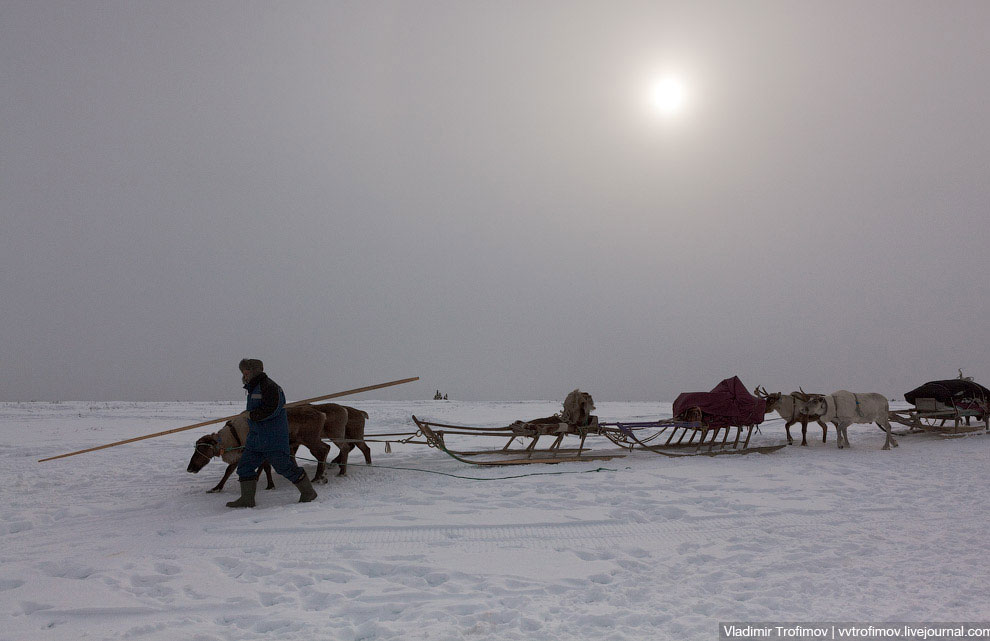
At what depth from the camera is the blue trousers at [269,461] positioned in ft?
20.7

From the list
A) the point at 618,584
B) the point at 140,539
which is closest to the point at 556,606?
the point at 618,584

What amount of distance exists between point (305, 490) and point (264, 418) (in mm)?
1021

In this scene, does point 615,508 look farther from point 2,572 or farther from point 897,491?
point 2,572

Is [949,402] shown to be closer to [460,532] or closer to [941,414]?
[941,414]

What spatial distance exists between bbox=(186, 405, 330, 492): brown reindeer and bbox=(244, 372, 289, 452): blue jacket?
0.77 metres

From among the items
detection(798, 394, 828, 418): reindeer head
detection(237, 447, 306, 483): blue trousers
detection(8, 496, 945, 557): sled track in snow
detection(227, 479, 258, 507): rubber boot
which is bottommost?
detection(8, 496, 945, 557): sled track in snow

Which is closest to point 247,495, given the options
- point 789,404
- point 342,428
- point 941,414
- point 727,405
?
point 342,428

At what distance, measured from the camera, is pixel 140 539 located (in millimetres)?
5039

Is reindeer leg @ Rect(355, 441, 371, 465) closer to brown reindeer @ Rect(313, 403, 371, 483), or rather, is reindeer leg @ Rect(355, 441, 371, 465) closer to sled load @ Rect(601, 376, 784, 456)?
brown reindeer @ Rect(313, 403, 371, 483)

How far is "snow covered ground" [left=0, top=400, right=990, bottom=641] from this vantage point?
133 inches

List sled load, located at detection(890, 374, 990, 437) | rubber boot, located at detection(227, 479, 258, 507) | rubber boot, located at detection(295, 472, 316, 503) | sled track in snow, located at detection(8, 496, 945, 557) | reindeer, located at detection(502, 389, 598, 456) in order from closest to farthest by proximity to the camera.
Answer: sled track in snow, located at detection(8, 496, 945, 557)
rubber boot, located at detection(227, 479, 258, 507)
rubber boot, located at detection(295, 472, 316, 503)
reindeer, located at detection(502, 389, 598, 456)
sled load, located at detection(890, 374, 990, 437)

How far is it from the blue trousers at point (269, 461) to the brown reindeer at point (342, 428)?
1.37m

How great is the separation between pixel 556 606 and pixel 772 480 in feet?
18.6

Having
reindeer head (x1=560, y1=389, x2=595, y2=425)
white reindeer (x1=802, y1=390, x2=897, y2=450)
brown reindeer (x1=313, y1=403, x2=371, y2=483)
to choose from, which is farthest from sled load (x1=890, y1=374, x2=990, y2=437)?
brown reindeer (x1=313, y1=403, x2=371, y2=483)
